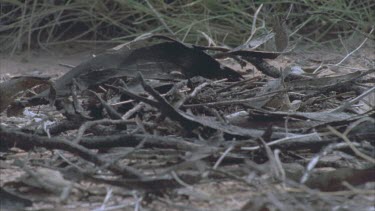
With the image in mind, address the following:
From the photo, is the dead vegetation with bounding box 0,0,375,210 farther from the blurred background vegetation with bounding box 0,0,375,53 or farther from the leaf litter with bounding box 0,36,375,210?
the blurred background vegetation with bounding box 0,0,375,53

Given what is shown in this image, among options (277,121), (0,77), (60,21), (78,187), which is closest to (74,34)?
(60,21)

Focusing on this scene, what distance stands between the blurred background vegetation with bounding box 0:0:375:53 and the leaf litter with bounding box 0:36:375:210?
4.71 ft

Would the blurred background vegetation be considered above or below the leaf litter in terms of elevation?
below

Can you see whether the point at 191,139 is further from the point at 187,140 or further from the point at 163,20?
the point at 163,20

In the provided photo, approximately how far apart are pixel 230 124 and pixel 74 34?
2.78 metres

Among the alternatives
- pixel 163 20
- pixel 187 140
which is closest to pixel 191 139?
pixel 187 140

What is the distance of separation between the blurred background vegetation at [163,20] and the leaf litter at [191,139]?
4.71ft

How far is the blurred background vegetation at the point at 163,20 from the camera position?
3.47 meters

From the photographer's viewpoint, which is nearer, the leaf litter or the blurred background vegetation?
the leaf litter

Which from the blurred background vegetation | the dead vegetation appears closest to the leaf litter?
the dead vegetation

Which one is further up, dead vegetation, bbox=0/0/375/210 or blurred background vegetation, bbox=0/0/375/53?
dead vegetation, bbox=0/0/375/210

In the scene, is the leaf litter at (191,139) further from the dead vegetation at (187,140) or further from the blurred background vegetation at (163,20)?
the blurred background vegetation at (163,20)

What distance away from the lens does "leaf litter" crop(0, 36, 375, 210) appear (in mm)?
1193

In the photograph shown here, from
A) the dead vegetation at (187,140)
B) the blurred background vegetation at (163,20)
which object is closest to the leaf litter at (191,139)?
the dead vegetation at (187,140)
